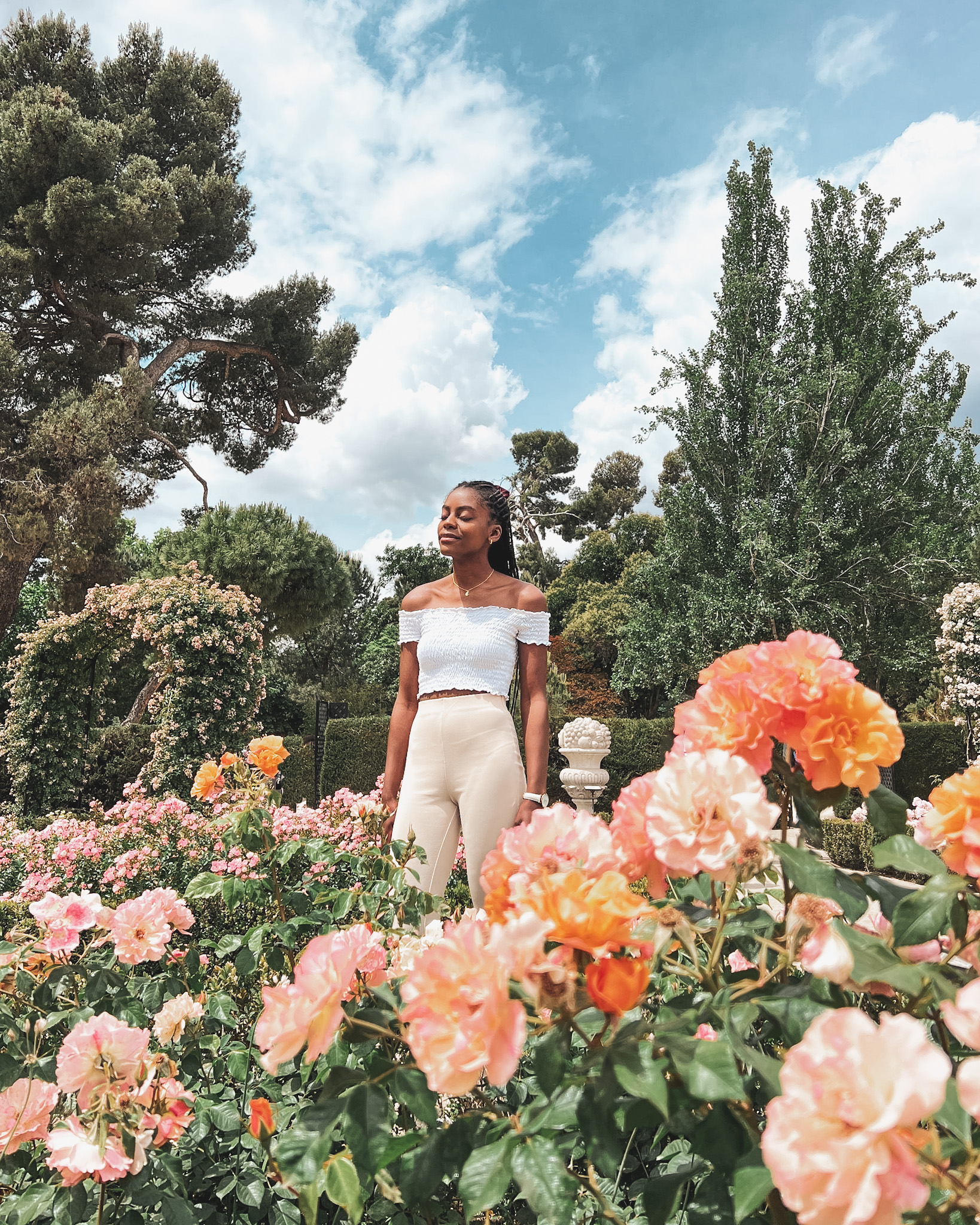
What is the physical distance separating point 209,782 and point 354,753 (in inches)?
360

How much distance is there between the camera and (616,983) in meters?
0.55

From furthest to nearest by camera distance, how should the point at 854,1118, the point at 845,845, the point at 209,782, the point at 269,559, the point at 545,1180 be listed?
the point at 269,559 < the point at 845,845 < the point at 209,782 < the point at 545,1180 < the point at 854,1118

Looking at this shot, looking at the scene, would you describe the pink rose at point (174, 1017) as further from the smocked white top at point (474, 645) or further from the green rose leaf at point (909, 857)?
the smocked white top at point (474, 645)

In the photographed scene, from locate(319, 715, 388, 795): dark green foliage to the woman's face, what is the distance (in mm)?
8206

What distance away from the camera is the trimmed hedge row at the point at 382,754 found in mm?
10219

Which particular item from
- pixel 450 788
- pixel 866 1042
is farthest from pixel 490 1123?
pixel 450 788

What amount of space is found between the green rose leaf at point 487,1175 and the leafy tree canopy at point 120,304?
40.2 ft

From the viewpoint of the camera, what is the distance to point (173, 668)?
7.59m

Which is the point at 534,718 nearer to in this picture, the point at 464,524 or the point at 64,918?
the point at 464,524

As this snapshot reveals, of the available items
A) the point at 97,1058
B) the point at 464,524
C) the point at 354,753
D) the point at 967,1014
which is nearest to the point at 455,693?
the point at 464,524

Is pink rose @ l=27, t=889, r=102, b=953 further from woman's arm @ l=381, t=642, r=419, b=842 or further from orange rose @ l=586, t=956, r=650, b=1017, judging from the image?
woman's arm @ l=381, t=642, r=419, b=842

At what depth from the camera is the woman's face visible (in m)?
2.46

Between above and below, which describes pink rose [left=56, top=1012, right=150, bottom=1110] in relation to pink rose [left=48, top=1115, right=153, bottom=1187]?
above

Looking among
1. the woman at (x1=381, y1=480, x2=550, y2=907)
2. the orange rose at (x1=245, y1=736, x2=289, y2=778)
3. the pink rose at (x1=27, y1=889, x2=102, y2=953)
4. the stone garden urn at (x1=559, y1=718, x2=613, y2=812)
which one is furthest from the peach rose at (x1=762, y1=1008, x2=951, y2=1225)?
the stone garden urn at (x1=559, y1=718, x2=613, y2=812)
